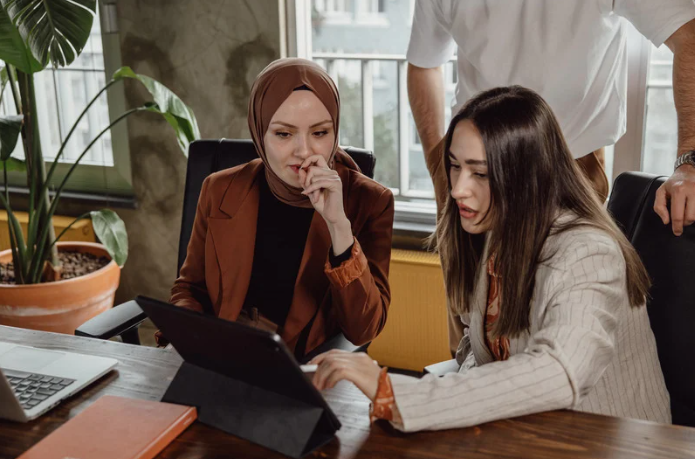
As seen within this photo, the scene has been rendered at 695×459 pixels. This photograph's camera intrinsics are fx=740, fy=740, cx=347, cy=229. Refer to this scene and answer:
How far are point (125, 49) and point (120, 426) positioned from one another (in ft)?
8.10

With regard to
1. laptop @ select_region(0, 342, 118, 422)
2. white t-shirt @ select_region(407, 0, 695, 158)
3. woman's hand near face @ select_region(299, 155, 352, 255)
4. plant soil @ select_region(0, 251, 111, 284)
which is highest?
white t-shirt @ select_region(407, 0, 695, 158)

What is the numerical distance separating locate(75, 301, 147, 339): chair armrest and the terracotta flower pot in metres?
1.10

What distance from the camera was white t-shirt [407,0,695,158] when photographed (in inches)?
80.0

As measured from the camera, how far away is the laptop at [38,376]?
3.81 ft

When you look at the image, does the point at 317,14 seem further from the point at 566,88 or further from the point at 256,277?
the point at 256,277

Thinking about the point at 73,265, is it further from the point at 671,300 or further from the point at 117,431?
the point at 671,300

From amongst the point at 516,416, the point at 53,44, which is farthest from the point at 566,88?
the point at 53,44

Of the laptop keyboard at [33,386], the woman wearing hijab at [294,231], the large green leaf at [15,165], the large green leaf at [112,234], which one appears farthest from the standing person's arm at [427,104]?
the large green leaf at [15,165]

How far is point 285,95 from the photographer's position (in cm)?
168

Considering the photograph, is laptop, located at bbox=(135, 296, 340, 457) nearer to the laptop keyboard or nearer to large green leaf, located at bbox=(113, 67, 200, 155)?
the laptop keyboard

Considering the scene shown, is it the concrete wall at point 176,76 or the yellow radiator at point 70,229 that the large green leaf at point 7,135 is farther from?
the yellow radiator at point 70,229

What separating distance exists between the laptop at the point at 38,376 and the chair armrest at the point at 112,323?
0.83 ft

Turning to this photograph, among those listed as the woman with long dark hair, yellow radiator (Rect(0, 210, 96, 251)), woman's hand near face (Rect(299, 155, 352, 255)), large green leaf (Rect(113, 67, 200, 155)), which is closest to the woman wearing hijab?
woman's hand near face (Rect(299, 155, 352, 255))

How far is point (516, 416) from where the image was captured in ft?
3.65
